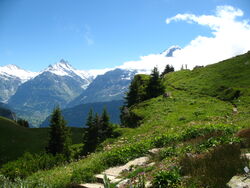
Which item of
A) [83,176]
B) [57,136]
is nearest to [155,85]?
[57,136]

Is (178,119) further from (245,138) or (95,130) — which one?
(95,130)

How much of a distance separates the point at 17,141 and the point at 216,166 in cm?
7446

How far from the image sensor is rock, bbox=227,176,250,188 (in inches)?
261

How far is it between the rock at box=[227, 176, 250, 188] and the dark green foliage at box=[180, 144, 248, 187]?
0.79 feet

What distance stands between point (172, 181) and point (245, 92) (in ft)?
139

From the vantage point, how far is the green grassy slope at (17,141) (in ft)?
207

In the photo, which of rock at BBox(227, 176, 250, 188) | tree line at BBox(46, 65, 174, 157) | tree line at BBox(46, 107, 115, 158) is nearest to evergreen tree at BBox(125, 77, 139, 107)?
tree line at BBox(46, 65, 174, 157)

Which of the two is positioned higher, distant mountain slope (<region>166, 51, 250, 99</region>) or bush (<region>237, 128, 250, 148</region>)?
distant mountain slope (<region>166, 51, 250, 99</region>)

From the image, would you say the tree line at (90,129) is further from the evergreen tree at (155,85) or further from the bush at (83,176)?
the bush at (83,176)

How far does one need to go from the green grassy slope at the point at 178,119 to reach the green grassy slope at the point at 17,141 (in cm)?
3524

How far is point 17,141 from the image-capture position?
2842 inches

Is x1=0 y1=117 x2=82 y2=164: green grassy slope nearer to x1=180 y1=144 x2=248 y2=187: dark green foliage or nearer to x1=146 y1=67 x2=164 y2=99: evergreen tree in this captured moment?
x1=146 y1=67 x2=164 y2=99: evergreen tree

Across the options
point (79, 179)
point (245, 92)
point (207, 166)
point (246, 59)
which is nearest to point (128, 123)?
point (245, 92)

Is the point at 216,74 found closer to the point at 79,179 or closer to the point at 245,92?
the point at 245,92
